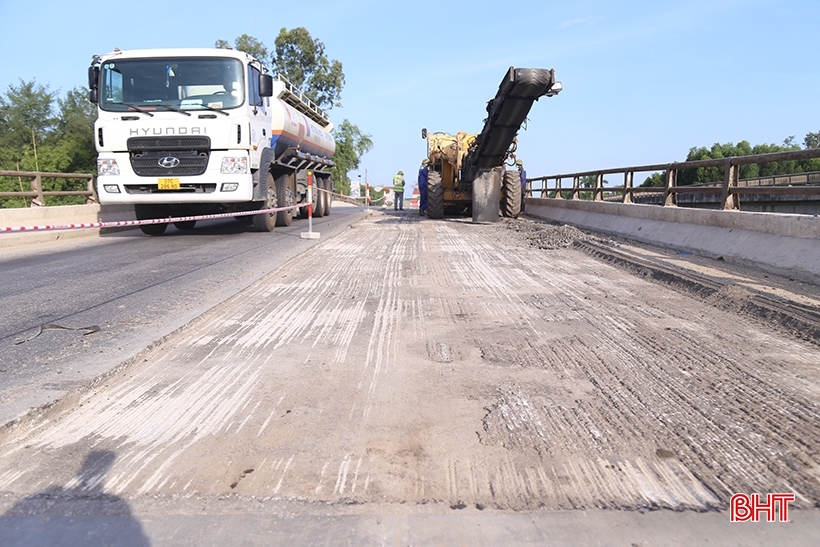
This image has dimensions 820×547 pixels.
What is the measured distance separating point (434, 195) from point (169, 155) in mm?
A: 9212

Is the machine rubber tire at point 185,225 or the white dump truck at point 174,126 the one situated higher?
the white dump truck at point 174,126

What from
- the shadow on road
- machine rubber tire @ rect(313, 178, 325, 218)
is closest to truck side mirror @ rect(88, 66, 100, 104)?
machine rubber tire @ rect(313, 178, 325, 218)

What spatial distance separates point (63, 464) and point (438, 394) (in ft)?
6.24

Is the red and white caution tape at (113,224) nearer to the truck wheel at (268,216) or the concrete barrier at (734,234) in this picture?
the truck wheel at (268,216)

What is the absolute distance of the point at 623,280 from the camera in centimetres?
700

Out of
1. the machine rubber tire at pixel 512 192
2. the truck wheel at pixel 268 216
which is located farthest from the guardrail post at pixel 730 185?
the machine rubber tire at pixel 512 192

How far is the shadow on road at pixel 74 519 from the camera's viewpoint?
211 cm

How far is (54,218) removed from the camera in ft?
41.4

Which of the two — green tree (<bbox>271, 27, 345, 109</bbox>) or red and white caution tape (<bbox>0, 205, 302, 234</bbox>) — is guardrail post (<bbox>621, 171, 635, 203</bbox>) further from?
green tree (<bbox>271, 27, 345, 109</bbox>)

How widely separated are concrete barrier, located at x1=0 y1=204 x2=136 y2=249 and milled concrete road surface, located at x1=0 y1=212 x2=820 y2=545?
26.7 ft

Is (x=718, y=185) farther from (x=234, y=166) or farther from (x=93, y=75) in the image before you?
(x=93, y=75)

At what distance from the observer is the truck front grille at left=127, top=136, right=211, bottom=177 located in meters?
10.6

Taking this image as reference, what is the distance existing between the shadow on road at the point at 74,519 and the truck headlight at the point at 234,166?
358 inches

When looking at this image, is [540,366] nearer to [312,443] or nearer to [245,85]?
[312,443]
